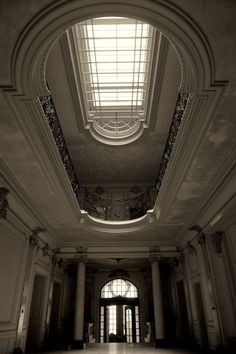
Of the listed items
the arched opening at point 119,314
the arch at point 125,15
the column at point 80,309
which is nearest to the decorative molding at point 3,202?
the arch at point 125,15

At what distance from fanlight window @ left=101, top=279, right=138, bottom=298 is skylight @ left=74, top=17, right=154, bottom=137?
1015 cm

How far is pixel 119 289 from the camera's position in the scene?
15680 millimetres

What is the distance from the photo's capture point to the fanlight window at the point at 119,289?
→ 15.5 metres

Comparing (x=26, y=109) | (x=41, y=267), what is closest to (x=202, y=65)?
(x=26, y=109)

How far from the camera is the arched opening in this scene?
579 inches

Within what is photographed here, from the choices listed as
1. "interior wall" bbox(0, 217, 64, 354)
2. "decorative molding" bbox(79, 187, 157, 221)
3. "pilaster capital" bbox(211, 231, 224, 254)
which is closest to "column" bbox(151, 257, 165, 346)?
"decorative molding" bbox(79, 187, 157, 221)

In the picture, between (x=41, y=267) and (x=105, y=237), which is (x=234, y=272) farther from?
(x=41, y=267)

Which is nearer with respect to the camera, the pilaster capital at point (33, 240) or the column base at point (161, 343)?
the pilaster capital at point (33, 240)

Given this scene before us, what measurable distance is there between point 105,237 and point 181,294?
5.21 metres

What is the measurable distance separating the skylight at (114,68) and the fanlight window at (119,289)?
10.2m

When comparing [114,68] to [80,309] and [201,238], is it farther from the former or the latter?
[80,309]

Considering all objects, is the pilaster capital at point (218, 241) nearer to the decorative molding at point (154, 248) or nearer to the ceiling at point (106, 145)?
the decorative molding at point (154, 248)

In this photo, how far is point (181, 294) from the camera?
12.9 metres

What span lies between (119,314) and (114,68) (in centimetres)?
1335
